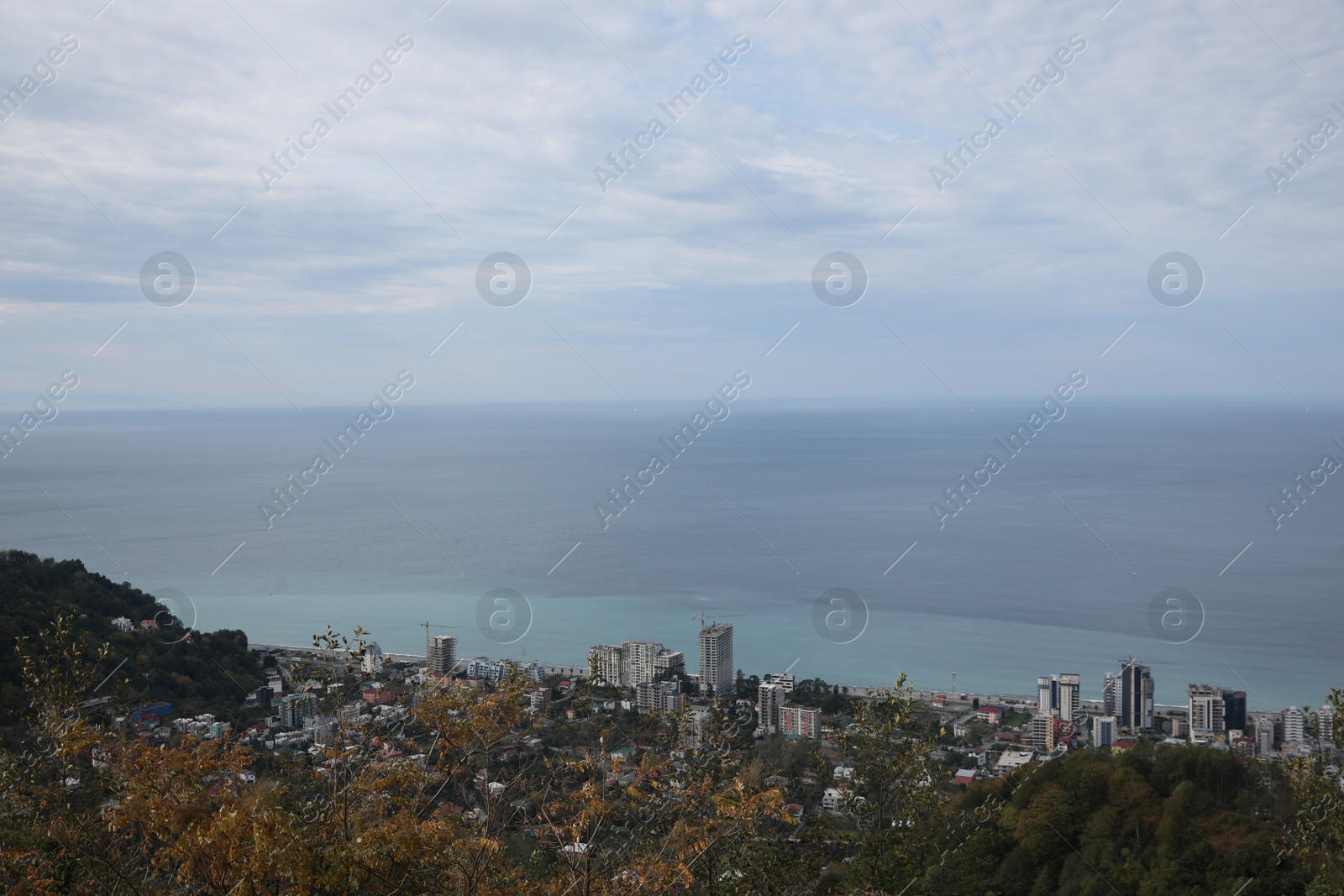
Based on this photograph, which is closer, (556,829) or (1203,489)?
(556,829)

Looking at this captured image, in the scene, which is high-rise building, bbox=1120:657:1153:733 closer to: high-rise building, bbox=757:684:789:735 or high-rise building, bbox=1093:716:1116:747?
high-rise building, bbox=1093:716:1116:747

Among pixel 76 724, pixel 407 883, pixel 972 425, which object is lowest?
pixel 407 883

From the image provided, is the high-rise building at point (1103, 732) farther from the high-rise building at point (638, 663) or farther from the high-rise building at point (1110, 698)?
the high-rise building at point (638, 663)

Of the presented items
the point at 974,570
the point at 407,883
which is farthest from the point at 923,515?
the point at 407,883

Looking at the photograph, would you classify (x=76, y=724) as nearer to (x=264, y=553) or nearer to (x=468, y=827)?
(x=468, y=827)

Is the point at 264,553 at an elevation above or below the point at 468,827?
above

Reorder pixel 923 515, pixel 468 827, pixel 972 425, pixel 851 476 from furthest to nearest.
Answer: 1. pixel 972 425
2. pixel 851 476
3. pixel 923 515
4. pixel 468 827
